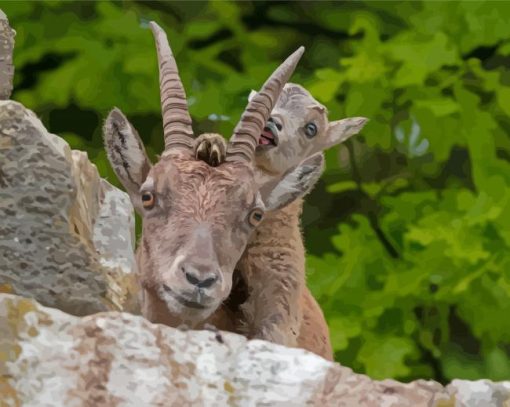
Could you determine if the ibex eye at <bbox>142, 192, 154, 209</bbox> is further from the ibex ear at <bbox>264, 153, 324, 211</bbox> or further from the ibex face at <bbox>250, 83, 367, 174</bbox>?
the ibex face at <bbox>250, 83, 367, 174</bbox>

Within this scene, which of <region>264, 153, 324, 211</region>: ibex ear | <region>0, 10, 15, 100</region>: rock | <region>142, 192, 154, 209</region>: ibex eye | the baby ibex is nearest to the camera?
<region>142, 192, 154, 209</region>: ibex eye

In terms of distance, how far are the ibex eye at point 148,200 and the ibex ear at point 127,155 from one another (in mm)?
271

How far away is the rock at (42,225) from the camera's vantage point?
188 inches

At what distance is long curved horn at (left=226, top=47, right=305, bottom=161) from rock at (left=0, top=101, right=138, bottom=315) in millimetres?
962

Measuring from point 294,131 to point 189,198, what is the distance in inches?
63.2

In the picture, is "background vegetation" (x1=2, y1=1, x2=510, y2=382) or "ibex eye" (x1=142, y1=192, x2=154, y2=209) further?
"background vegetation" (x1=2, y1=1, x2=510, y2=382)

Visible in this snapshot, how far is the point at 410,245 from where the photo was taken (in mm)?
11781

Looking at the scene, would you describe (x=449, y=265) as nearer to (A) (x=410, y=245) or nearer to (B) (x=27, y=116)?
(A) (x=410, y=245)

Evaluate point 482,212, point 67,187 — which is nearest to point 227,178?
point 67,187

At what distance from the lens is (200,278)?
5.10 meters

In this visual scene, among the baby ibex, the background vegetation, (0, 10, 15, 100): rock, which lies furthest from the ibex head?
the background vegetation

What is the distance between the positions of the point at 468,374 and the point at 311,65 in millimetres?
3455

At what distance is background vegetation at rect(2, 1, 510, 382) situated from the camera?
11.2 m

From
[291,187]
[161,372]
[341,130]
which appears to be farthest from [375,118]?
[161,372]
